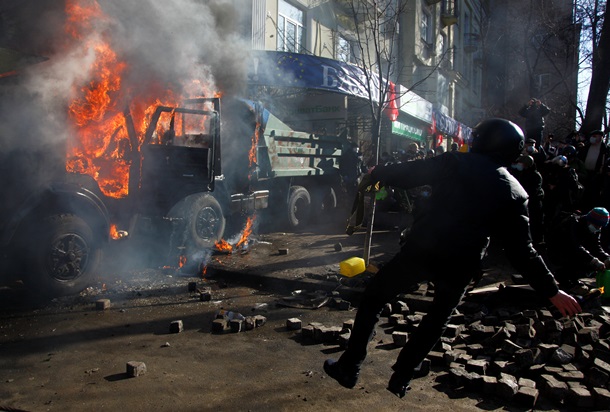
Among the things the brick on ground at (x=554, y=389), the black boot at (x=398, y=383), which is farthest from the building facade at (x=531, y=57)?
the black boot at (x=398, y=383)

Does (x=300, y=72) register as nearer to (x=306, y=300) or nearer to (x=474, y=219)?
(x=306, y=300)

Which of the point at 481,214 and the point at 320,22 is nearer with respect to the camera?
the point at 481,214

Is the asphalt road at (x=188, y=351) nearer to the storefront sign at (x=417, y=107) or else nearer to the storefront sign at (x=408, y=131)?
the storefront sign at (x=408, y=131)

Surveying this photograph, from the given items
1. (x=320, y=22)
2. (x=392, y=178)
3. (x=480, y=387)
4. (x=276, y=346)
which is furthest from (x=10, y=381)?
(x=320, y=22)

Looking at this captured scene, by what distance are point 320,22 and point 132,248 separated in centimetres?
1273

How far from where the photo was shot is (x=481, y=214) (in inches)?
114

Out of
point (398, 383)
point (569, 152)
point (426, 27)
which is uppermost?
point (426, 27)

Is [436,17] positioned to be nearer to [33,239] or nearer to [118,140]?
[118,140]

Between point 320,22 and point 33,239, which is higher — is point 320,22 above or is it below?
above

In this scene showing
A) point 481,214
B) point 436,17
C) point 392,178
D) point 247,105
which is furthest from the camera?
point 436,17

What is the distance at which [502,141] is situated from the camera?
300cm

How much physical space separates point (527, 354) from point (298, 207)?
825 cm

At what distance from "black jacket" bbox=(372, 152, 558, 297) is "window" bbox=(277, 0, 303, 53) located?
1318cm

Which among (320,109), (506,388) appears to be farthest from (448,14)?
(506,388)
